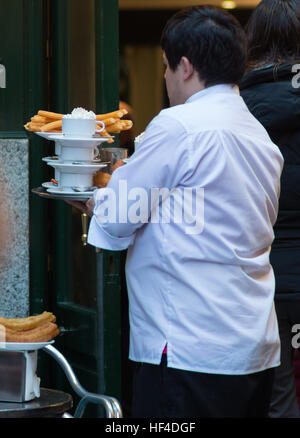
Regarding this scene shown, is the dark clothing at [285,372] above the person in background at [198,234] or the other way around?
the other way around

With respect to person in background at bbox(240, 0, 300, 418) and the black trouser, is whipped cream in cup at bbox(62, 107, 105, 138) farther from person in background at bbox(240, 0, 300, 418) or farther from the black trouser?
the black trouser

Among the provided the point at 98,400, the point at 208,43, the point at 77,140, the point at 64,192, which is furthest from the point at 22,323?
the point at 208,43

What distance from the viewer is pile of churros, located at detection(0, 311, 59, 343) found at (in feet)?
9.43

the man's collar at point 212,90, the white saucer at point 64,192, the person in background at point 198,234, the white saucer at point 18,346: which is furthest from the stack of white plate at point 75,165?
the white saucer at point 18,346

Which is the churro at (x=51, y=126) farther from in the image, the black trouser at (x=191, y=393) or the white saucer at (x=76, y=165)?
the black trouser at (x=191, y=393)

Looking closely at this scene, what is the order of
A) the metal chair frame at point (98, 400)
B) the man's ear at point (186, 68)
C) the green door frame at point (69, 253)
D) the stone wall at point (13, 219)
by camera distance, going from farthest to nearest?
the stone wall at point (13, 219) < the green door frame at point (69, 253) < the metal chair frame at point (98, 400) < the man's ear at point (186, 68)

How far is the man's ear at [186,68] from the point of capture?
2533 millimetres

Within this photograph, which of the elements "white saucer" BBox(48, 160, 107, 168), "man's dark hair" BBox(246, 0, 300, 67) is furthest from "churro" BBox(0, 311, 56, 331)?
"man's dark hair" BBox(246, 0, 300, 67)

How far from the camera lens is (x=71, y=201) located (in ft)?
9.16

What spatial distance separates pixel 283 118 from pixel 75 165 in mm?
816

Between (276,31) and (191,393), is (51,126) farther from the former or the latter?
(191,393)

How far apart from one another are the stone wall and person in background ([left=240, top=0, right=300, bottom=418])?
1.22 m

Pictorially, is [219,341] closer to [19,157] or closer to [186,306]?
[186,306]

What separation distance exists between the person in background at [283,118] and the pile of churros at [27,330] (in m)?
0.86
